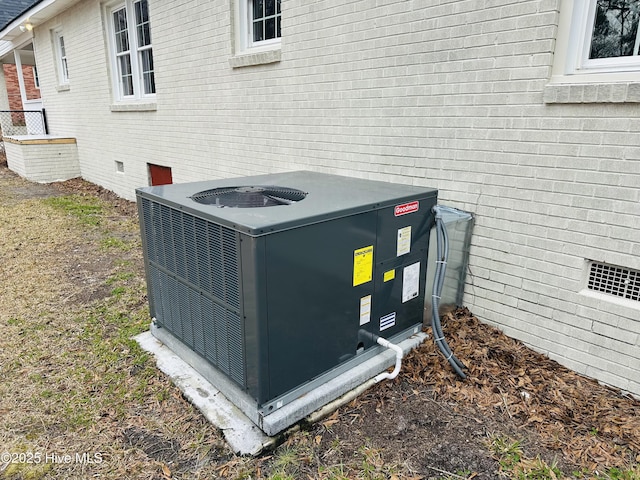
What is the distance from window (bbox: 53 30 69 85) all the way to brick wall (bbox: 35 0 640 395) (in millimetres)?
7528

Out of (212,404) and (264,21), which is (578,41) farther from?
(264,21)

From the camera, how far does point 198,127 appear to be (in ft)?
19.3

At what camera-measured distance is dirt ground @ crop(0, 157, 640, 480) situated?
2.06 m

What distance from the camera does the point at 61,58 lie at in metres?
10.3

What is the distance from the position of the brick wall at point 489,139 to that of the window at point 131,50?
2.91m

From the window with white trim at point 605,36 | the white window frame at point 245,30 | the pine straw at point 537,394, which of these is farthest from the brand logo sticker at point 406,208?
the white window frame at point 245,30

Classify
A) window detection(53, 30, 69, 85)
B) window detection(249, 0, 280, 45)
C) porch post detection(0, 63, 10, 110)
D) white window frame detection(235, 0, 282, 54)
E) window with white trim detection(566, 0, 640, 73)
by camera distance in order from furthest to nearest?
1. porch post detection(0, 63, 10, 110)
2. window detection(53, 30, 69, 85)
3. white window frame detection(235, 0, 282, 54)
4. window detection(249, 0, 280, 45)
5. window with white trim detection(566, 0, 640, 73)

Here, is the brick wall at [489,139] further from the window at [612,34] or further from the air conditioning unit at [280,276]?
the air conditioning unit at [280,276]

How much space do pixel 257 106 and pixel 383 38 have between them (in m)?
1.83

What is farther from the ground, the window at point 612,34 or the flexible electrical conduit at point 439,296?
the window at point 612,34

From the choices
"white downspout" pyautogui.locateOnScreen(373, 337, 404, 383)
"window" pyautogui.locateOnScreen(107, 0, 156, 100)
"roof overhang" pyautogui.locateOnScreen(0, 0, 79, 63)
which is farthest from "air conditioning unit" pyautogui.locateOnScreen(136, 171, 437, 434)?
"roof overhang" pyautogui.locateOnScreen(0, 0, 79, 63)

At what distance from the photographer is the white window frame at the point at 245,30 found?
16.0ft

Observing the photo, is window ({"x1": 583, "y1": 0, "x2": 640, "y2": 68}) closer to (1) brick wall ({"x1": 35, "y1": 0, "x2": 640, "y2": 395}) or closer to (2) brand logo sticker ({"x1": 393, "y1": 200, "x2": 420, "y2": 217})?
(1) brick wall ({"x1": 35, "y1": 0, "x2": 640, "y2": 395})

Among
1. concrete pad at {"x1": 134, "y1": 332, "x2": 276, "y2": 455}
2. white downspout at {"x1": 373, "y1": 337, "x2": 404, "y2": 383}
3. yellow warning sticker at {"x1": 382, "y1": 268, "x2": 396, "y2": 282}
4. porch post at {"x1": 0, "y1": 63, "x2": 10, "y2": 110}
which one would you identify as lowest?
concrete pad at {"x1": 134, "y1": 332, "x2": 276, "y2": 455}
